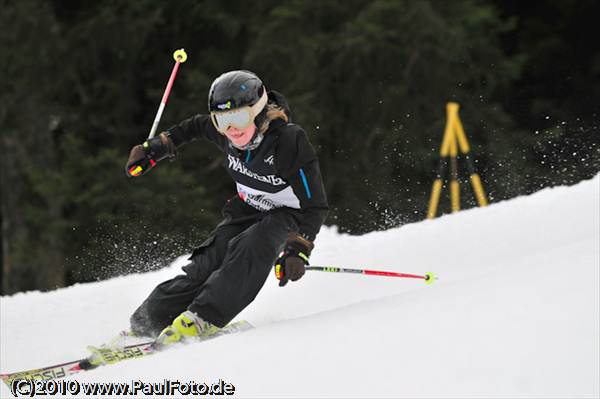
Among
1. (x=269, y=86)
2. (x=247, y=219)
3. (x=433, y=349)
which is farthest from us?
(x=269, y=86)

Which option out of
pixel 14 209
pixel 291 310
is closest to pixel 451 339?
pixel 291 310

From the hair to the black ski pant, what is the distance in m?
0.39

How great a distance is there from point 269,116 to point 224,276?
2.36 ft

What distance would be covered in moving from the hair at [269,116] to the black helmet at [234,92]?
2.9 inches

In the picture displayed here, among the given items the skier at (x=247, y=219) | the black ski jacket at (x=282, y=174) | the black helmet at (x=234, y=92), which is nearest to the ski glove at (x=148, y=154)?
the skier at (x=247, y=219)

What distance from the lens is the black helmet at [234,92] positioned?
369cm

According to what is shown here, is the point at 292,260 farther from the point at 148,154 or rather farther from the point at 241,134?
the point at 148,154

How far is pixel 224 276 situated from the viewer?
3627 millimetres

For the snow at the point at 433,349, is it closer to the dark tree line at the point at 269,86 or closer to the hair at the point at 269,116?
the hair at the point at 269,116

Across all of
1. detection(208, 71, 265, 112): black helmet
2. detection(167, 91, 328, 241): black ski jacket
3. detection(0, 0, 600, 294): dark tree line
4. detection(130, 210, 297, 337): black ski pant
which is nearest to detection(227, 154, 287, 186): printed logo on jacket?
detection(167, 91, 328, 241): black ski jacket

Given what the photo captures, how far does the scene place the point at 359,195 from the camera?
39.5ft

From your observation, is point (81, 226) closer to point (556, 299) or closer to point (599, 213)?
point (599, 213)

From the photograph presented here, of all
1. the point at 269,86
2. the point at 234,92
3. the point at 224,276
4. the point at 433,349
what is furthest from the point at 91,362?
the point at 269,86

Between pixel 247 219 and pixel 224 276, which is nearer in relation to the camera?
pixel 224 276
